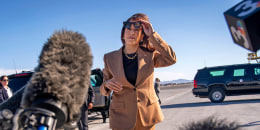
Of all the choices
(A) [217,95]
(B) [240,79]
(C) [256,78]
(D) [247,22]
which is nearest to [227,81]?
(B) [240,79]

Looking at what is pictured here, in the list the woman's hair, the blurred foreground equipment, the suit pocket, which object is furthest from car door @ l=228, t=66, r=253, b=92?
the blurred foreground equipment

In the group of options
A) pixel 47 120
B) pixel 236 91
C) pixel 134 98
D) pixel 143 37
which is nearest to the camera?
pixel 47 120

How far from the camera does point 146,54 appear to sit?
2.51 metres

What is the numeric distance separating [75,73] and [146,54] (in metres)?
1.39

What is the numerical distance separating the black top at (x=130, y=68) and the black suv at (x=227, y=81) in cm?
1272

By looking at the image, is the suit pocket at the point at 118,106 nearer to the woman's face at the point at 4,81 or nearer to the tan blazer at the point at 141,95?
the tan blazer at the point at 141,95

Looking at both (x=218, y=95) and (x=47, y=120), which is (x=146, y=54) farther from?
(x=218, y=95)

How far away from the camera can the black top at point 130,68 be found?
7.96 ft

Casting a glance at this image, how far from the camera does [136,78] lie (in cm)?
241

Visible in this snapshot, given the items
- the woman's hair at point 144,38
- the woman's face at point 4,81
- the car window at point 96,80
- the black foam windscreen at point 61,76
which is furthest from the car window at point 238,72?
the black foam windscreen at point 61,76

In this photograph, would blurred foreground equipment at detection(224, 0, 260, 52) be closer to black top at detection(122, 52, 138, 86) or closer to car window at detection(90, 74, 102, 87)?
black top at detection(122, 52, 138, 86)

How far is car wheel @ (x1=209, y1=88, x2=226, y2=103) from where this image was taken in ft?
46.6

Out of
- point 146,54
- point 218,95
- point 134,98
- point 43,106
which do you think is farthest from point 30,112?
point 218,95

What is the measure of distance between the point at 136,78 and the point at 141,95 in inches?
6.3
